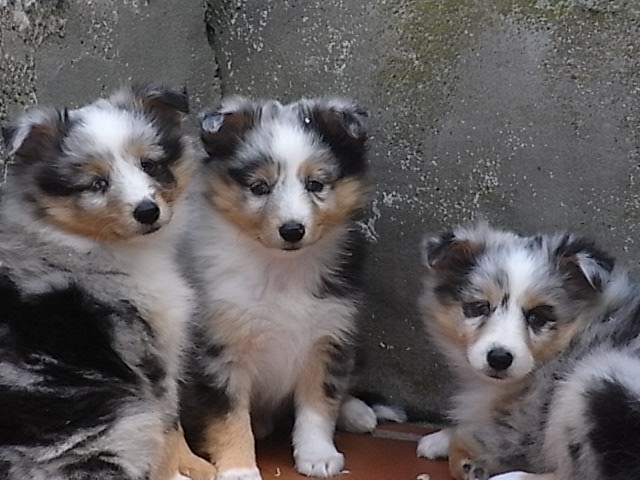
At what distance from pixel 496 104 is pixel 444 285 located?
2.56 ft

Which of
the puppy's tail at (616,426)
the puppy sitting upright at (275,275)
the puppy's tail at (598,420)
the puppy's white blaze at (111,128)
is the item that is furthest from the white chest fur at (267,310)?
the puppy's tail at (616,426)

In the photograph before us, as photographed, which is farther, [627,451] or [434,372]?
[434,372]

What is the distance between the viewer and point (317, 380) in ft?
12.3

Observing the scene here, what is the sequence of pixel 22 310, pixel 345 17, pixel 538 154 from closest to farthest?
1. pixel 22 310
2. pixel 538 154
3. pixel 345 17

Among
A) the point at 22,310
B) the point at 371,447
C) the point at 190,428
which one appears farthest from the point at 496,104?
the point at 22,310

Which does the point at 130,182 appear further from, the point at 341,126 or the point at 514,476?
the point at 514,476

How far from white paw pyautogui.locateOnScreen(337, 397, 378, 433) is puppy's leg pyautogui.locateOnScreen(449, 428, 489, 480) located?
560 millimetres

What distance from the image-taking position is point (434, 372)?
4152 mm

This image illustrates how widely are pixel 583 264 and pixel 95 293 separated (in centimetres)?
153

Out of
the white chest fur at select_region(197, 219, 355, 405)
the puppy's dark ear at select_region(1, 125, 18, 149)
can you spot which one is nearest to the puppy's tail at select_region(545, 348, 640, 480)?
the white chest fur at select_region(197, 219, 355, 405)

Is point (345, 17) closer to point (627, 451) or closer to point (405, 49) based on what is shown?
point (405, 49)

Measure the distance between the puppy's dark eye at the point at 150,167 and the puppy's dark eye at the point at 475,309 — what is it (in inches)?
43.4

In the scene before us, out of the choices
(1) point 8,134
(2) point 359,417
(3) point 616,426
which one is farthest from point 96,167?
(3) point 616,426

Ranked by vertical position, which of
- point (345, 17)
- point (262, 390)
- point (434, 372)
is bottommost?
point (262, 390)
